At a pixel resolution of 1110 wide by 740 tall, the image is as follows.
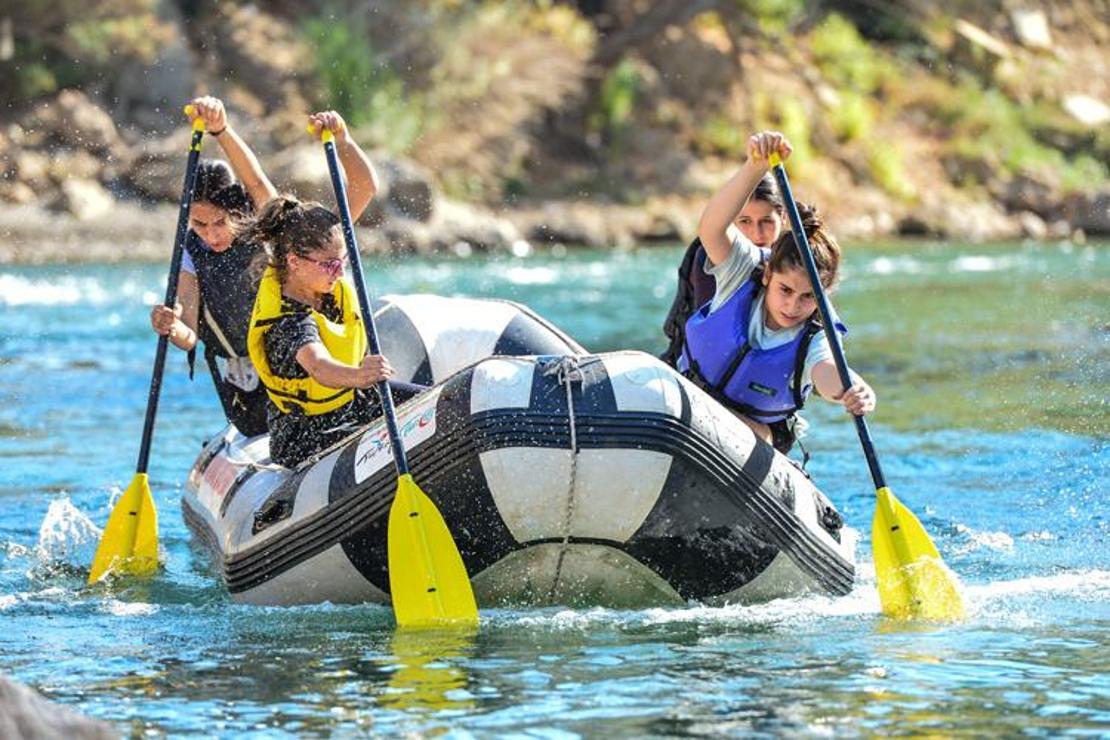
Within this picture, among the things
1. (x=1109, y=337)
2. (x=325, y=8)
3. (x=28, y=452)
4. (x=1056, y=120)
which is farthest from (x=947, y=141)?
(x=28, y=452)

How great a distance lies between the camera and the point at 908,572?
19.2 feet

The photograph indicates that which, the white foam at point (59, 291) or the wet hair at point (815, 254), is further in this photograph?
the white foam at point (59, 291)

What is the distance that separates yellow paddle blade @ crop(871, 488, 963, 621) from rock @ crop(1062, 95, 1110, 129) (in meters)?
28.8

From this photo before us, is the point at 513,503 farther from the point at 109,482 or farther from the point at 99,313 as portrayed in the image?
the point at 99,313

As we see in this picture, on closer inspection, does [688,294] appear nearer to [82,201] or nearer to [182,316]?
[182,316]

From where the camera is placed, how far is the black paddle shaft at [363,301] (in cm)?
559

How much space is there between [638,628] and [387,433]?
0.91m

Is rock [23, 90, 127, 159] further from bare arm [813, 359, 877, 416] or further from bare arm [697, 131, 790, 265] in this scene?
bare arm [813, 359, 877, 416]

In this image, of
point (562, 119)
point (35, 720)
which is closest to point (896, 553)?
point (35, 720)

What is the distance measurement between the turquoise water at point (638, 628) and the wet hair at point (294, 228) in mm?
1049

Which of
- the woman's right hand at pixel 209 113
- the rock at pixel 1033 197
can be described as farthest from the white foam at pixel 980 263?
the woman's right hand at pixel 209 113

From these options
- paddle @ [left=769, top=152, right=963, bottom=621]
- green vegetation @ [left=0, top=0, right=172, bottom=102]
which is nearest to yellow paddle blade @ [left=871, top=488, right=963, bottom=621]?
paddle @ [left=769, top=152, right=963, bottom=621]

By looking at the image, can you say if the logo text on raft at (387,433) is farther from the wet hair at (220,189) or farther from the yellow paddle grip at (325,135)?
the wet hair at (220,189)

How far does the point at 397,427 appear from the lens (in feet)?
18.7
